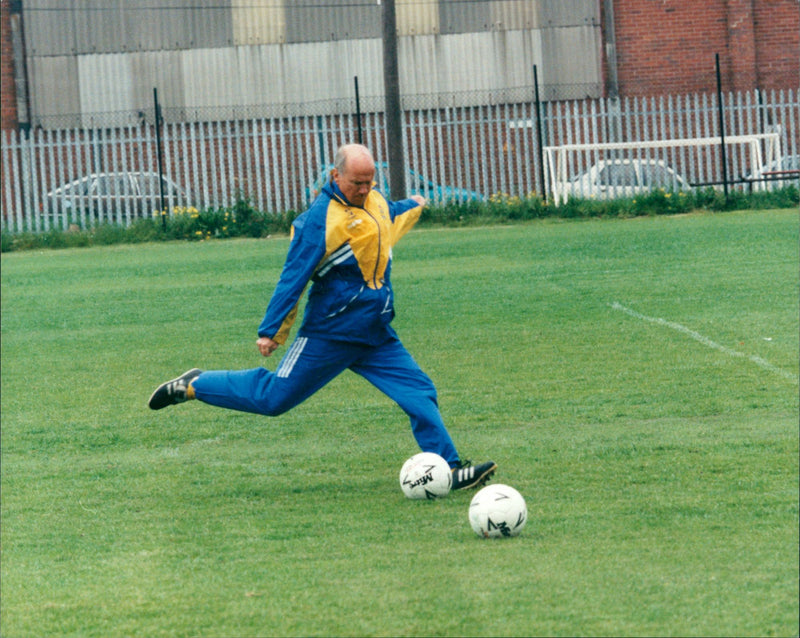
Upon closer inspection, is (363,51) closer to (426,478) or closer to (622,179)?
(622,179)

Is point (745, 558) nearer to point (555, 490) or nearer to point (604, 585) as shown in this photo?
point (604, 585)

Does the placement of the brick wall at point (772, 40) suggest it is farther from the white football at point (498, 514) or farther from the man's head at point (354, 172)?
the white football at point (498, 514)

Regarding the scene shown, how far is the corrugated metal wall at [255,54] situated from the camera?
34250 mm

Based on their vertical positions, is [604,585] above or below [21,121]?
below

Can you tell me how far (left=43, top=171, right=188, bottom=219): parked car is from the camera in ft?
91.2

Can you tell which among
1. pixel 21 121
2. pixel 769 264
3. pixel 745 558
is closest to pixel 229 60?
pixel 21 121

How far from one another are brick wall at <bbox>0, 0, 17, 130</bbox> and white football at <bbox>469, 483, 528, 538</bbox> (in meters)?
30.7

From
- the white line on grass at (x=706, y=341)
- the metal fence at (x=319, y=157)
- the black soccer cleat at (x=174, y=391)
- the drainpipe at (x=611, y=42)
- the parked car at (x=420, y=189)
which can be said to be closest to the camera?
the black soccer cleat at (x=174, y=391)

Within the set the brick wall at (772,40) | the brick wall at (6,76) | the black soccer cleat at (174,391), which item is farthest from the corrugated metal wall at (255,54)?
the black soccer cleat at (174,391)

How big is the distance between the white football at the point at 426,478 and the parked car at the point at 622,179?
64.3 ft

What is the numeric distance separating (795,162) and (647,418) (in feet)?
68.8

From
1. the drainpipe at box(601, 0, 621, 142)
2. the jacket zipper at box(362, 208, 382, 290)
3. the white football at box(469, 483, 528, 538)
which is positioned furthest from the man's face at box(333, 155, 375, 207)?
the drainpipe at box(601, 0, 621, 142)

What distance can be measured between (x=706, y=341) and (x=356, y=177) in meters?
5.42

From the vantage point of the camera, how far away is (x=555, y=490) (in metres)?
6.71
